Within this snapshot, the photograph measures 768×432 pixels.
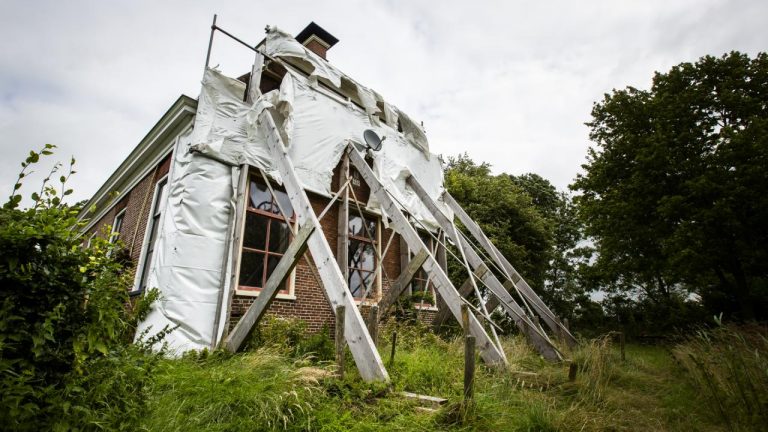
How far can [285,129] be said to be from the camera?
6.80 metres

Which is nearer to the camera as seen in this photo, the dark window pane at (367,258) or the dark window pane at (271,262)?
the dark window pane at (271,262)

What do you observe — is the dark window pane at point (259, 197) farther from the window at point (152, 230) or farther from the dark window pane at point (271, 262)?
the window at point (152, 230)

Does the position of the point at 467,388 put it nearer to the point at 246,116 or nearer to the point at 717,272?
the point at 246,116

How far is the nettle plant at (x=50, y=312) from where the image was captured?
181 cm

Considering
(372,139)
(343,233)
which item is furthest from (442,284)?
(372,139)

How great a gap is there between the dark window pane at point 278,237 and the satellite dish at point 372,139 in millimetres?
3069

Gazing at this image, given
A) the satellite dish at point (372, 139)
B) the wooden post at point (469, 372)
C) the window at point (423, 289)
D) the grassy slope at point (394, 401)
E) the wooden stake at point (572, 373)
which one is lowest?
the grassy slope at point (394, 401)

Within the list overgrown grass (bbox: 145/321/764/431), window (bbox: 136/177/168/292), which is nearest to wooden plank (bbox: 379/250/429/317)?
overgrown grass (bbox: 145/321/764/431)

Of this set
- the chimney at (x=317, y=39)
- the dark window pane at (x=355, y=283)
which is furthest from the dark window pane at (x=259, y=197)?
the chimney at (x=317, y=39)

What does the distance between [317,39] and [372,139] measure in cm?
401

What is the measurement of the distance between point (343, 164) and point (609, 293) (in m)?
19.0

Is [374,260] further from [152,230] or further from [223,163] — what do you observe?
[152,230]

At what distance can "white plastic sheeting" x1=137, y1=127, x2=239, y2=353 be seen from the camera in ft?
16.7

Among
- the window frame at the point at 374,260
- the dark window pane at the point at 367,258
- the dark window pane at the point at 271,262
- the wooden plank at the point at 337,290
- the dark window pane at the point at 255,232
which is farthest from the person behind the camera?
the dark window pane at the point at 367,258
